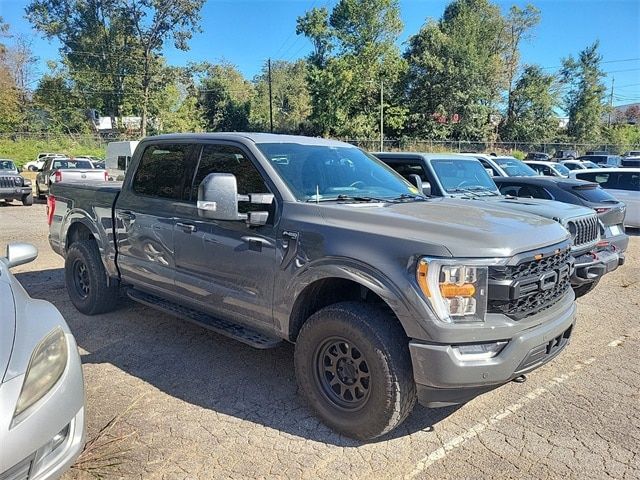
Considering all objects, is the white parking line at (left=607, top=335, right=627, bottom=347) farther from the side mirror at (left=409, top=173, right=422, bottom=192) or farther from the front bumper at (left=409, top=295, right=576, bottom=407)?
the side mirror at (left=409, top=173, right=422, bottom=192)

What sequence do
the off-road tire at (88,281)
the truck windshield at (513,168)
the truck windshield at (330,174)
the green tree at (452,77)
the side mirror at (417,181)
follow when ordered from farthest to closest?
the green tree at (452,77)
the truck windshield at (513,168)
the side mirror at (417,181)
the off-road tire at (88,281)
the truck windshield at (330,174)

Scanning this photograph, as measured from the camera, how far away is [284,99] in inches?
2714

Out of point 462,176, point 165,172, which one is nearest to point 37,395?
point 165,172

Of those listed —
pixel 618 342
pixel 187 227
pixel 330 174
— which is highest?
pixel 330 174

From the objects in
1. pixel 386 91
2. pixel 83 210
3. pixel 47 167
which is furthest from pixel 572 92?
pixel 83 210

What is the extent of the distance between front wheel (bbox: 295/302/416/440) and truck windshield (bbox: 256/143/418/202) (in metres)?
0.98

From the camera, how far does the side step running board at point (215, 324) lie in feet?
11.9

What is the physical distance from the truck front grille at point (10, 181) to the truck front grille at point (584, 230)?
677 inches

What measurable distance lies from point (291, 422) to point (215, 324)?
1.03 m

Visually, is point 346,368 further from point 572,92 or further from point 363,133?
point 572,92

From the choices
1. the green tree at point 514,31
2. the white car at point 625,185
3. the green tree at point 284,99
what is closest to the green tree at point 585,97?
the green tree at point 514,31

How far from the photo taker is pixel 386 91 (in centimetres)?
4538

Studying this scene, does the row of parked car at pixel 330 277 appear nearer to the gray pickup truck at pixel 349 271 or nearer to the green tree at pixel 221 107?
the gray pickup truck at pixel 349 271

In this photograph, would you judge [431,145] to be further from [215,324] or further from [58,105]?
[215,324]
